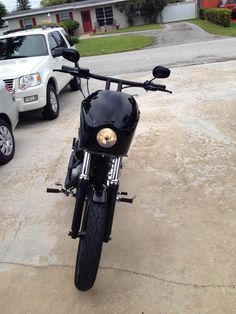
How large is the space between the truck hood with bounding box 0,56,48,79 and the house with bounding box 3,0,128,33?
31614 mm

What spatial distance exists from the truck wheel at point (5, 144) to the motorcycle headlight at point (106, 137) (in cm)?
321

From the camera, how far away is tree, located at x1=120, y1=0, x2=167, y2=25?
34.0 m

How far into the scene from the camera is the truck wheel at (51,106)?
23.8 ft

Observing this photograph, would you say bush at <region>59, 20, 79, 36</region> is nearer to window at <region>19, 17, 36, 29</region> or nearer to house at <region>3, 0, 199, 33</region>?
house at <region>3, 0, 199, 33</region>

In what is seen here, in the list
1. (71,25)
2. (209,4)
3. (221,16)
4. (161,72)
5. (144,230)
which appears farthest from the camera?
(71,25)

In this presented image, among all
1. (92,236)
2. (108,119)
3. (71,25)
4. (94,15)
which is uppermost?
(108,119)

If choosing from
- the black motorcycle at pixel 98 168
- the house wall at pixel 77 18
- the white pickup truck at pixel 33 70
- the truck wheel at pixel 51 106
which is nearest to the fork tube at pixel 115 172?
the black motorcycle at pixel 98 168

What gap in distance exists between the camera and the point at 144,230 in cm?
356

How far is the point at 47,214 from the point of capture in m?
3.99

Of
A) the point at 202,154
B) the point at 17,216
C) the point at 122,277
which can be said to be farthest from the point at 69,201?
the point at 202,154

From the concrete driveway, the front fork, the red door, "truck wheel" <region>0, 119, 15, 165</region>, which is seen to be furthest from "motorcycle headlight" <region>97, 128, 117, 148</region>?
the red door

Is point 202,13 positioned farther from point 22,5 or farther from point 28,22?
point 22,5

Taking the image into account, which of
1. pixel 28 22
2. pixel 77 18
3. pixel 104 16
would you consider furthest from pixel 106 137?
pixel 28 22

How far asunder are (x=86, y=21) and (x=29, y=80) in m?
34.4
